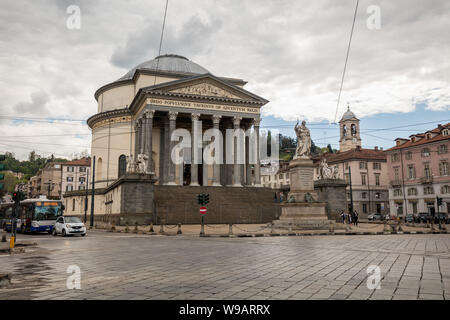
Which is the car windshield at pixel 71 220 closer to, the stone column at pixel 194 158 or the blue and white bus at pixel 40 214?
the blue and white bus at pixel 40 214

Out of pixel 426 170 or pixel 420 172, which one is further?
pixel 420 172

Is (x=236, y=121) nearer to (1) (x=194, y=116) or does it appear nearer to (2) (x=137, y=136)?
(1) (x=194, y=116)

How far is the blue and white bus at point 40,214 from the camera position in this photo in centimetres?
2942

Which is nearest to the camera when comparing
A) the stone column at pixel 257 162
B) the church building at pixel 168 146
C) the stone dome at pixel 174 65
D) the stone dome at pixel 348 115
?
the church building at pixel 168 146

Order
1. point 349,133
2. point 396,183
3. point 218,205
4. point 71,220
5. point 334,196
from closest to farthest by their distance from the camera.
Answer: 1. point 71,220
2. point 218,205
3. point 334,196
4. point 396,183
5. point 349,133

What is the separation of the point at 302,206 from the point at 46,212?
2047 centimetres

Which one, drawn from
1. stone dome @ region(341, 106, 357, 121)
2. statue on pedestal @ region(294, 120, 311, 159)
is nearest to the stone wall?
statue on pedestal @ region(294, 120, 311, 159)

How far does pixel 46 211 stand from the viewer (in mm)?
30047

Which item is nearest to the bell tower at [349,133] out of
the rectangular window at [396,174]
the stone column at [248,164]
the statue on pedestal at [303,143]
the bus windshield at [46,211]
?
the rectangular window at [396,174]

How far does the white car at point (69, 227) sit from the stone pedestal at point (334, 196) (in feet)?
78.8

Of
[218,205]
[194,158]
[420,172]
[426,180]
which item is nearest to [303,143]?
[218,205]

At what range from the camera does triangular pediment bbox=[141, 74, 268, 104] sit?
45.3 m
